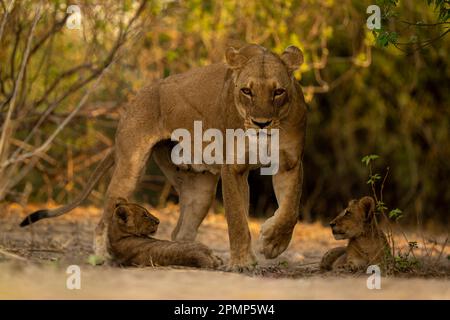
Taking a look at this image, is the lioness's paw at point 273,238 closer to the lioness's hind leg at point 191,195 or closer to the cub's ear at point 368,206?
the cub's ear at point 368,206

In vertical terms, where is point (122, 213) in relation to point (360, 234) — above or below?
above

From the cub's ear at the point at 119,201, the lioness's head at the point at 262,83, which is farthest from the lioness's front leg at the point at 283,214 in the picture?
the cub's ear at the point at 119,201

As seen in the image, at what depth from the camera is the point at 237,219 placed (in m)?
6.00

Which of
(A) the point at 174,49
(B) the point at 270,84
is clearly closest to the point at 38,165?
(A) the point at 174,49

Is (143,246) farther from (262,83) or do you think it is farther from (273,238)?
(262,83)

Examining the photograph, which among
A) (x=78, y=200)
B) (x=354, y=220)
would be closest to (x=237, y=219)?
(x=354, y=220)

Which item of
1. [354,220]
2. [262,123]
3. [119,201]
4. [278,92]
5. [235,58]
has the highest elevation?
[235,58]

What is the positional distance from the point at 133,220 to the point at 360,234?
4.94ft

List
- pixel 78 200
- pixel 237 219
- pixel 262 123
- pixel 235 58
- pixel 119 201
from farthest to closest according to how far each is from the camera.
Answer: pixel 78 200 < pixel 119 201 < pixel 235 58 < pixel 237 219 < pixel 262 123

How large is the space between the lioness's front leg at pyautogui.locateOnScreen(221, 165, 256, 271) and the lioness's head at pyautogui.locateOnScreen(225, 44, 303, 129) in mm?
421

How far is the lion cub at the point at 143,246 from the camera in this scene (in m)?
5.83

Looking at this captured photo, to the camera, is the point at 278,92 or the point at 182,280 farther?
the point at 278,92

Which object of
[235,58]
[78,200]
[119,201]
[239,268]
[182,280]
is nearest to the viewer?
[182,280]

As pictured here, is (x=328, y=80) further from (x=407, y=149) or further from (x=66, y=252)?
(x=66, y=252)
